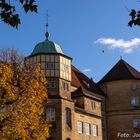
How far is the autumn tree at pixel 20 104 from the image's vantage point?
3027 cm

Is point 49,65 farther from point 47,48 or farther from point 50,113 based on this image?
point 50,113

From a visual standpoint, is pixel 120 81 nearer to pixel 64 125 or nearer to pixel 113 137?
pixel 113 137

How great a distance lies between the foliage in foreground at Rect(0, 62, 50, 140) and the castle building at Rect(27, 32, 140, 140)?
11.5 meters

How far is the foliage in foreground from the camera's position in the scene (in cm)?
3027

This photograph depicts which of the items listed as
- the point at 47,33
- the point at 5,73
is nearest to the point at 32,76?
the point at 5,73

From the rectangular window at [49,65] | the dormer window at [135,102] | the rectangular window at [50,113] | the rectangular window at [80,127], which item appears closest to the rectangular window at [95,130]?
the rectangular window at [80,127]

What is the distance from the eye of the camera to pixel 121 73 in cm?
6731

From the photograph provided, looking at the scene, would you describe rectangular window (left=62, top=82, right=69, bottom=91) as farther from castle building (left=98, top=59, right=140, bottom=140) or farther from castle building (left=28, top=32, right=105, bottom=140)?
castle building (left=98, top=59, right=140, bottom=140)

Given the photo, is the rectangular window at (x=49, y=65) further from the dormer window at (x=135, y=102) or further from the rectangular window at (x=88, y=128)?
the dormer window at (x=135, y=102)

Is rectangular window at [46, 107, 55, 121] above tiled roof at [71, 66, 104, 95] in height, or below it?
below

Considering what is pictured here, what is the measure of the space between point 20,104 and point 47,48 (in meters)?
20.8

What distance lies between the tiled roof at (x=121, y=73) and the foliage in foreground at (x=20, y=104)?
32727 millimetres

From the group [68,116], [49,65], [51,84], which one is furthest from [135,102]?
[49,65]

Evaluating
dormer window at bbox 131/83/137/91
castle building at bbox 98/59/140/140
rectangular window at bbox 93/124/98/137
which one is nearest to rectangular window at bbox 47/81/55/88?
rectangular window at bbox 93/124/98/137
